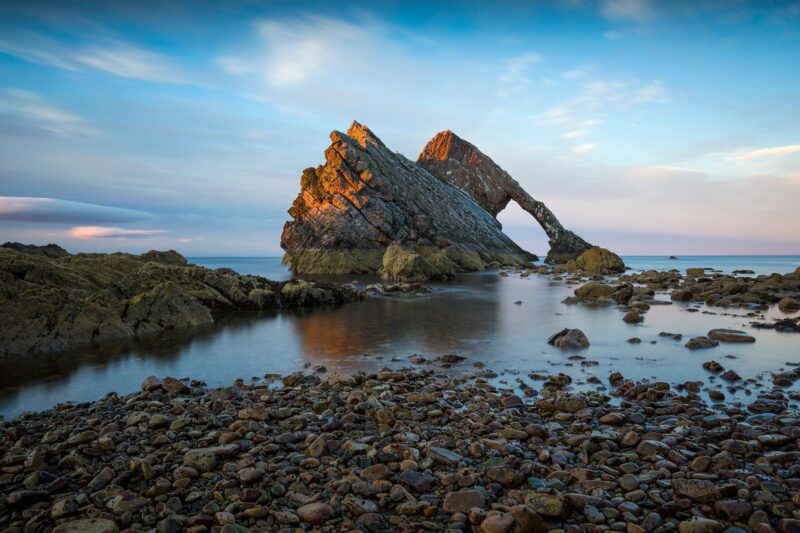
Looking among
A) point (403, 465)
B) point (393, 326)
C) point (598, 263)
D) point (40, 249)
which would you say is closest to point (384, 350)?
point (393, 326)

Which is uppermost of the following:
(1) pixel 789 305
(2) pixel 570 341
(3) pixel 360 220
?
(3) pixel 360 220

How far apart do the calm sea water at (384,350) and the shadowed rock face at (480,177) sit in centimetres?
8745

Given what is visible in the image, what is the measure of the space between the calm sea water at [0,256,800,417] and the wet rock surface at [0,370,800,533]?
2.55 m

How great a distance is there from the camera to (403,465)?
20.0 feet

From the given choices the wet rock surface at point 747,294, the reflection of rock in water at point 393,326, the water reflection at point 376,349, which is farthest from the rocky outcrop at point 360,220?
the water reflection at point 376,349

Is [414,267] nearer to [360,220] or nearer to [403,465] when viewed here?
[360,220]

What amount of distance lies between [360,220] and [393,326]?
51853 mm

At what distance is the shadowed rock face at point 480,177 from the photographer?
10909 cm

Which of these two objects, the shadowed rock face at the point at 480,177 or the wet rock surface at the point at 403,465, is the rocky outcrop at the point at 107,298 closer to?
the wet rock surface at the point at 403,465

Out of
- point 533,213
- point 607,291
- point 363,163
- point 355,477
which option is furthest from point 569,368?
point 533,213

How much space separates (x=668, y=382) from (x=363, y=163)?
214 feet

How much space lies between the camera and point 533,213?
10969 centimetres

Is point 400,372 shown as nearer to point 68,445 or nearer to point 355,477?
point 355,477

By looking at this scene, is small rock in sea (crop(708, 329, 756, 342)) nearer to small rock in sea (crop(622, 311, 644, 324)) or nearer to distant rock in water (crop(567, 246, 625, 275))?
small rock in sea (crop(622, 311, 644, 324))
